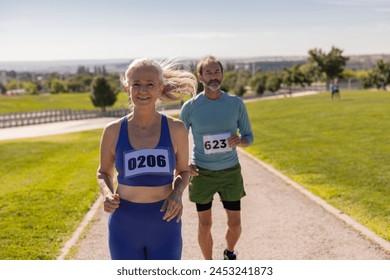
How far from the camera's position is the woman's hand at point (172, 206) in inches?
125

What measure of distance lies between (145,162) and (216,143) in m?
1.95

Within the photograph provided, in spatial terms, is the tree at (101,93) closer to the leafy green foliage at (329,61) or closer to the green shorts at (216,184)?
the leafy green foliage at (329,61)

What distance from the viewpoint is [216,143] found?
5.07 m

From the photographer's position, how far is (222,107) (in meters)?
5.16

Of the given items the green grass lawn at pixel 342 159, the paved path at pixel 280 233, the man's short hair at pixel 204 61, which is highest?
the man's short hair at pixel 204 61

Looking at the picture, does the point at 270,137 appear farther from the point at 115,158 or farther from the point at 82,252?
the point at 115,158

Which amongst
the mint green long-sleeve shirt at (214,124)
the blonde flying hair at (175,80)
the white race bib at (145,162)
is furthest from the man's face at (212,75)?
the white race bib at (145,162)

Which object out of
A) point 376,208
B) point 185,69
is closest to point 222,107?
point 185,69

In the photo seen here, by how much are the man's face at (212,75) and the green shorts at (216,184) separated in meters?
0.89

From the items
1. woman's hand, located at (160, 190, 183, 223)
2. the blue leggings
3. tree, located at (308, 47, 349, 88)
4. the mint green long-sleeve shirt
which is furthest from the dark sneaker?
tree, located at (308, 47, 349, 88)

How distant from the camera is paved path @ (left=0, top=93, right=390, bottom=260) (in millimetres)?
5906

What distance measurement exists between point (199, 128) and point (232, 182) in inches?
26.4

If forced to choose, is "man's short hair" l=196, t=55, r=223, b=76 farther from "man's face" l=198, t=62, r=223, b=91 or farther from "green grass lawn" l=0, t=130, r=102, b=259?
"green grass lawn" l=0, t=130, r=102, b=259

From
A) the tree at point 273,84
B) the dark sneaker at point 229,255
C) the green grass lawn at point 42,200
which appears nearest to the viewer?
the dark sneaker at point 229,255
